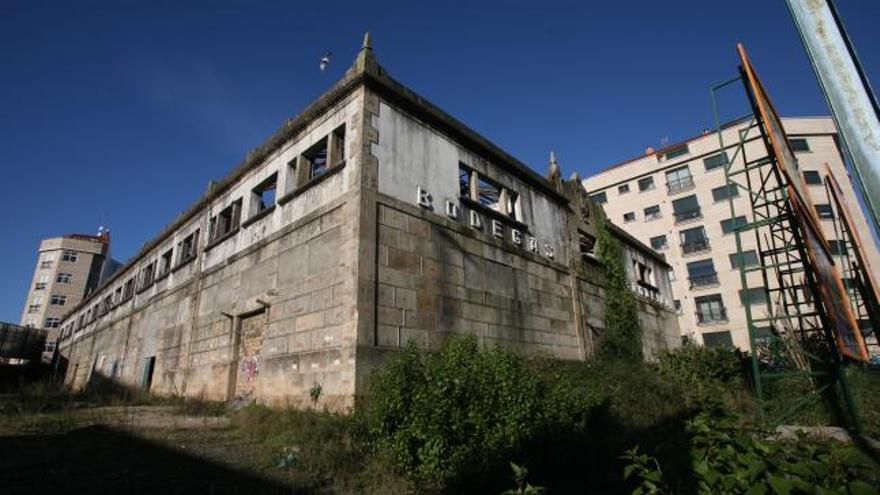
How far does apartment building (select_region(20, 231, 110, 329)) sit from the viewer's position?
5634cm

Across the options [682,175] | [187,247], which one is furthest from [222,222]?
[682,175]

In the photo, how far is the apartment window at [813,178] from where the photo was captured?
33250 millimetres

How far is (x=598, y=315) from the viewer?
1477 centimetres

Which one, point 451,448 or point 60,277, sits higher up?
point 60,277

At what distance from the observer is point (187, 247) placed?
1602cm

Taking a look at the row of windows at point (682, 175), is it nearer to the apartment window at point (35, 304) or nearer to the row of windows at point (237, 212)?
the row of windows at point (237, 212)

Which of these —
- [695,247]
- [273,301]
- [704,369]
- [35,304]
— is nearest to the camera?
[273,301]

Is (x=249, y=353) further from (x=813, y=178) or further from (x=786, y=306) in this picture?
(x=813, y=178)

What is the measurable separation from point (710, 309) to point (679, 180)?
1193 centimetres

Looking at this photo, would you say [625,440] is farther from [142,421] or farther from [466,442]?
[142,421]

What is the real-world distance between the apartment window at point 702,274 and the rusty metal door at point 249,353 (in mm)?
35576

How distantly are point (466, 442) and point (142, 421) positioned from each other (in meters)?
7.44

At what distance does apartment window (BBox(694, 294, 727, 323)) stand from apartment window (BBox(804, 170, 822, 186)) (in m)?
11.1

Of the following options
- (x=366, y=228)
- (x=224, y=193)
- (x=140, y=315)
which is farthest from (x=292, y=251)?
(x=140, y=315)
